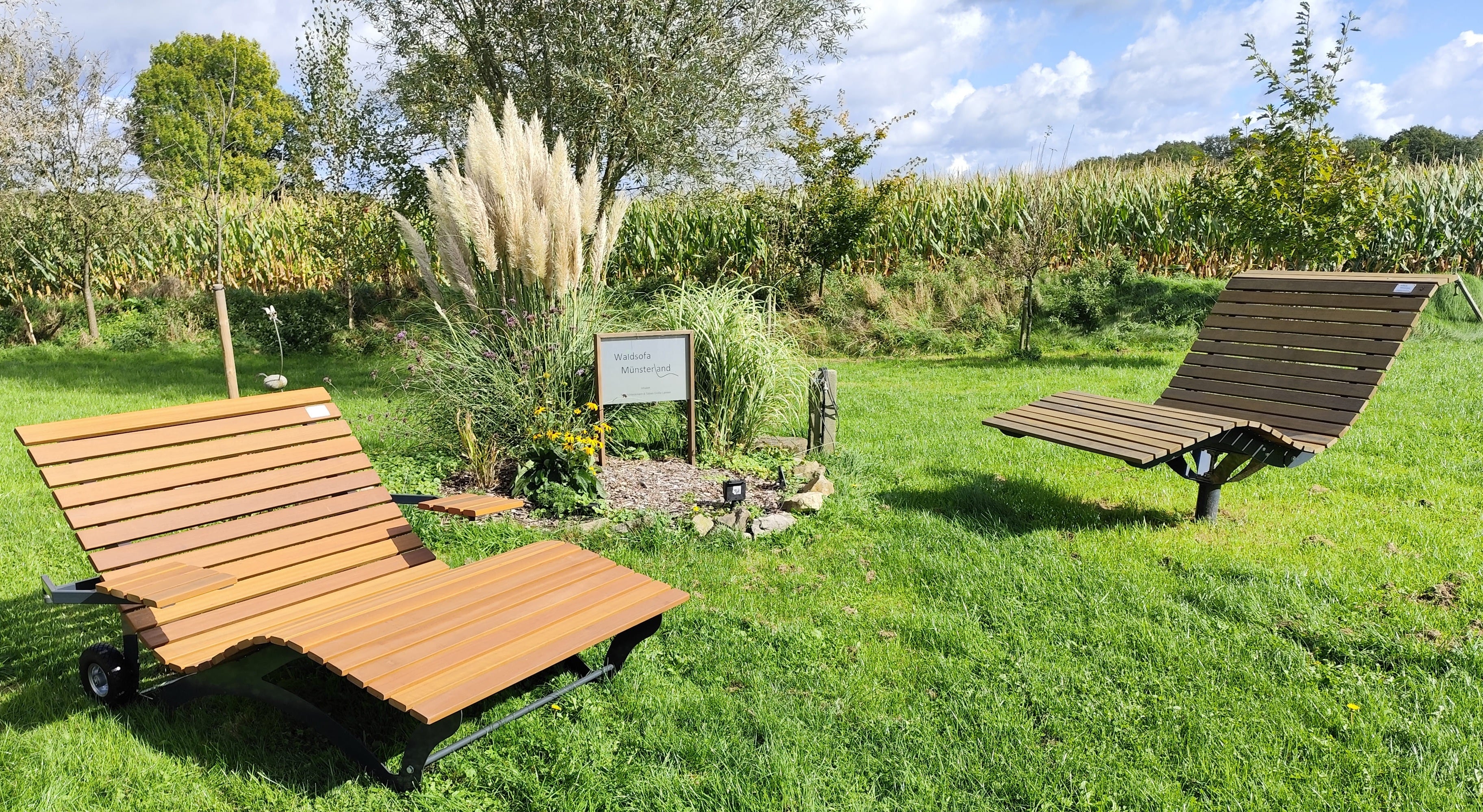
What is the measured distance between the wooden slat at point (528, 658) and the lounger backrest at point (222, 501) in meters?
0.91

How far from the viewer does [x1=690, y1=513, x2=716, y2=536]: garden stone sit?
184 inches

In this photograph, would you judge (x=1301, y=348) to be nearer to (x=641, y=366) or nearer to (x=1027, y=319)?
(x=641, y=366)

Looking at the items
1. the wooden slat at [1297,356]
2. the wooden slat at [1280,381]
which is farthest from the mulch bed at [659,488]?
the wooden slat at [1297,356]

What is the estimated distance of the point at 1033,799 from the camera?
8.32 feet

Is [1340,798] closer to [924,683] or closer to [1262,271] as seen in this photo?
[924,683]

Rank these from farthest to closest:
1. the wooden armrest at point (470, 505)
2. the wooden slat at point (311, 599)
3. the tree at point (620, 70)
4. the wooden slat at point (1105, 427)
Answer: the tree at point (620, 70) → the wooden slat at point (1105, 427) → the wooden armrest at point (470, 505) → the wooden slat at point (311, 599)

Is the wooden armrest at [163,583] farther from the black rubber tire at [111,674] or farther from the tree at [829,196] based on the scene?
the tree at [829,196]

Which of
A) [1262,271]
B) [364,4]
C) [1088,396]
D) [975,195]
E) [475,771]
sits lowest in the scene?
[475,771]

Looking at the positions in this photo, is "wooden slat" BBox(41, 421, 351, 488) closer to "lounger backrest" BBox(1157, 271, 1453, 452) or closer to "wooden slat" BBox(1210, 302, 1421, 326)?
"lounger backrest" BBox(1157, 271, 1453, 452)

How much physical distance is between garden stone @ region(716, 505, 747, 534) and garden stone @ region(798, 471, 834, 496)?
0.54m

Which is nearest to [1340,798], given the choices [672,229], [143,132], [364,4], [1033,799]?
[1033,799]

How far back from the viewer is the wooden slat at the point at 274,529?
3.07m

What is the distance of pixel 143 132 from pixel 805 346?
28.3m

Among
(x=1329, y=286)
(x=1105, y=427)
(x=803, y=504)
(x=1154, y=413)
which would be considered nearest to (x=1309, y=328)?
(x=1329, y=286)
